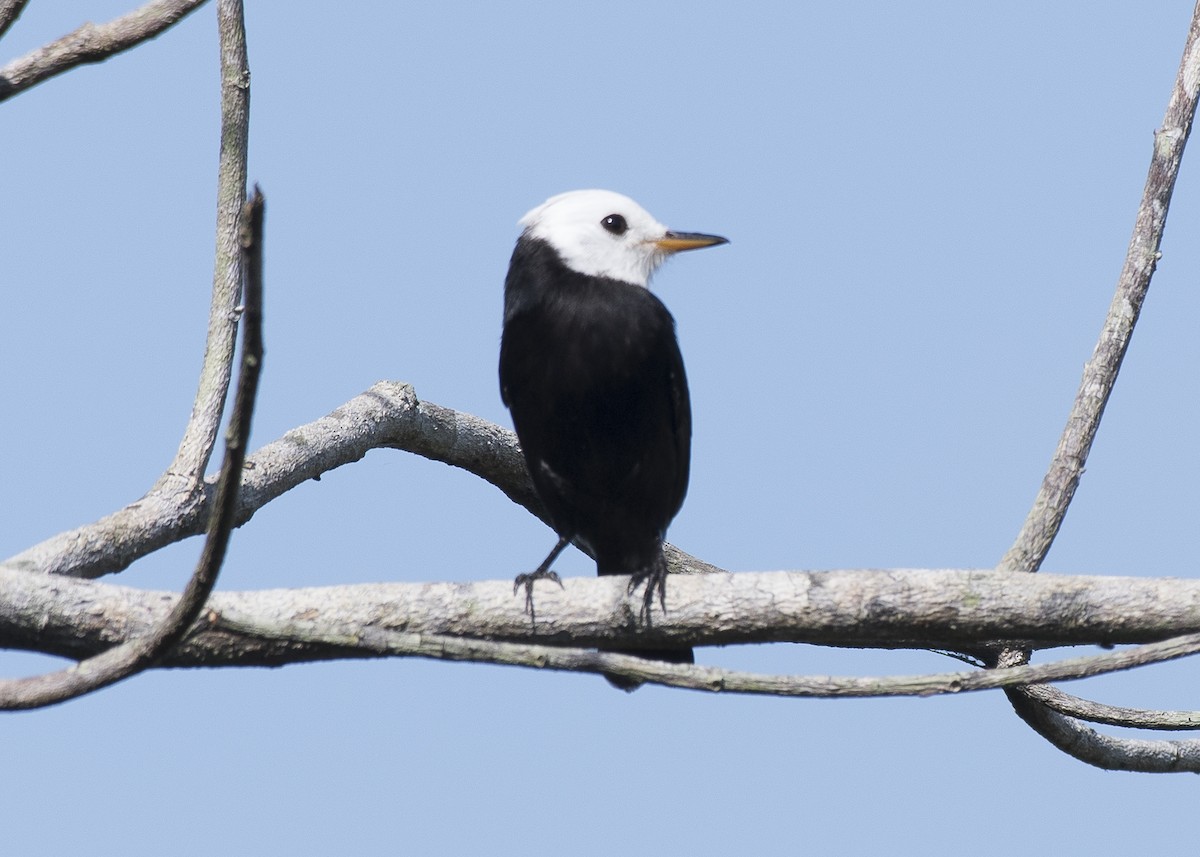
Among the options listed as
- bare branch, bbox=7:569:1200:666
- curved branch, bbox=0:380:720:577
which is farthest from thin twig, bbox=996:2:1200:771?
curved branch, bbox=0:380:720:577

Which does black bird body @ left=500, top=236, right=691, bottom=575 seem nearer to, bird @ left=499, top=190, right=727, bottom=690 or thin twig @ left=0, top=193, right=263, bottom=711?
bird @ left=499, top=190, right=727, bottom=690

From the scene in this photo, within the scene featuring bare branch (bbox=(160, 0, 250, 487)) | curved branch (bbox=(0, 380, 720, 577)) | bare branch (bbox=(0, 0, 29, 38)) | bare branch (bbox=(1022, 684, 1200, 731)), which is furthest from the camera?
bare branch (bbox=(160, 0, 250, 487))

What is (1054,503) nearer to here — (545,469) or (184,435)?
(545,469)

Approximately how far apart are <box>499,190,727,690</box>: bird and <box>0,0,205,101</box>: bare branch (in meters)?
2.09

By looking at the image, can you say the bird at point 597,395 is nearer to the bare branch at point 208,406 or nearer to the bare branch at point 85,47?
the bare branch at point 208,406

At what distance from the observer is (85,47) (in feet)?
10.5

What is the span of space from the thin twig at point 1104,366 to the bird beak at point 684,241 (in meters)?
1.66

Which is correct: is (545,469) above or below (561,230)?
below

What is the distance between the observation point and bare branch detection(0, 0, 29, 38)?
309cm

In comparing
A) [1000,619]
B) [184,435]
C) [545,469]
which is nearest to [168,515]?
[184,435]

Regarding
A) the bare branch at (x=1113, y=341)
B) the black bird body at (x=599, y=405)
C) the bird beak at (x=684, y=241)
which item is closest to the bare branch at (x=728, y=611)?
the bare branch at (x=1113, y=341)

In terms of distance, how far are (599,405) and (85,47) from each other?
226cm

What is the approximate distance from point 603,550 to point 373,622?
6.52 feet

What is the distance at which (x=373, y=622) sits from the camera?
3314 mm
